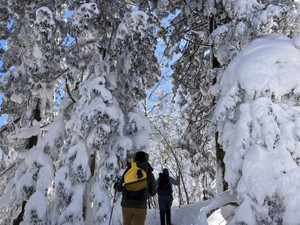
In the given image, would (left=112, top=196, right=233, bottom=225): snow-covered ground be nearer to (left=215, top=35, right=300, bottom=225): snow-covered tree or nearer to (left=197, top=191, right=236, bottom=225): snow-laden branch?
(left=197, top=191, right=236, bottom=225): snow-laden branch

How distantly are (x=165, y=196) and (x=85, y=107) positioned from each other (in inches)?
112

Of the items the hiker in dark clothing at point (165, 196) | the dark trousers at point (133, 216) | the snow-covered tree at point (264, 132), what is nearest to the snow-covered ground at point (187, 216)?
the hiker in dark clothing at point (165, 196)

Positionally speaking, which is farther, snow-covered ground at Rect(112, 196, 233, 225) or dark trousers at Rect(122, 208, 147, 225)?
snow-covered ground at Rect(112, 196, 233, 225)

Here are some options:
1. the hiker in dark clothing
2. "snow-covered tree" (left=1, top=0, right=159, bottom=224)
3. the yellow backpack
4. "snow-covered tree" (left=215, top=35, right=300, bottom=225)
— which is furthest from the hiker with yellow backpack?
the hiker in dark clothing

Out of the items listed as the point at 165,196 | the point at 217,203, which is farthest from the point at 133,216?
the point at 165,196

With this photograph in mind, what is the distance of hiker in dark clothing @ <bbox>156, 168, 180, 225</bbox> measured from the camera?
6293 millimetres

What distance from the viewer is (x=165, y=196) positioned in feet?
20.8

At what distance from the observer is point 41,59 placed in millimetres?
5887

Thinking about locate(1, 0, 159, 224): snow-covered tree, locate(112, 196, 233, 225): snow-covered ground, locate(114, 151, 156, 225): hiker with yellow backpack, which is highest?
locate(1, 0, 159, 224): snow-covered tree

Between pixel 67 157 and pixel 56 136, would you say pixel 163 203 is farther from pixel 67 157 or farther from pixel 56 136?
pixel 56 136

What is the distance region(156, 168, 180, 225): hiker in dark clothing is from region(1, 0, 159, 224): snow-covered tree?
3.85 ft

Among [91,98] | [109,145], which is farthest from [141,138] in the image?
[91,98]

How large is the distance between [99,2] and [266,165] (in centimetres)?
544

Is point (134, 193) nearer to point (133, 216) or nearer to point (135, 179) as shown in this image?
point (135, 179)
